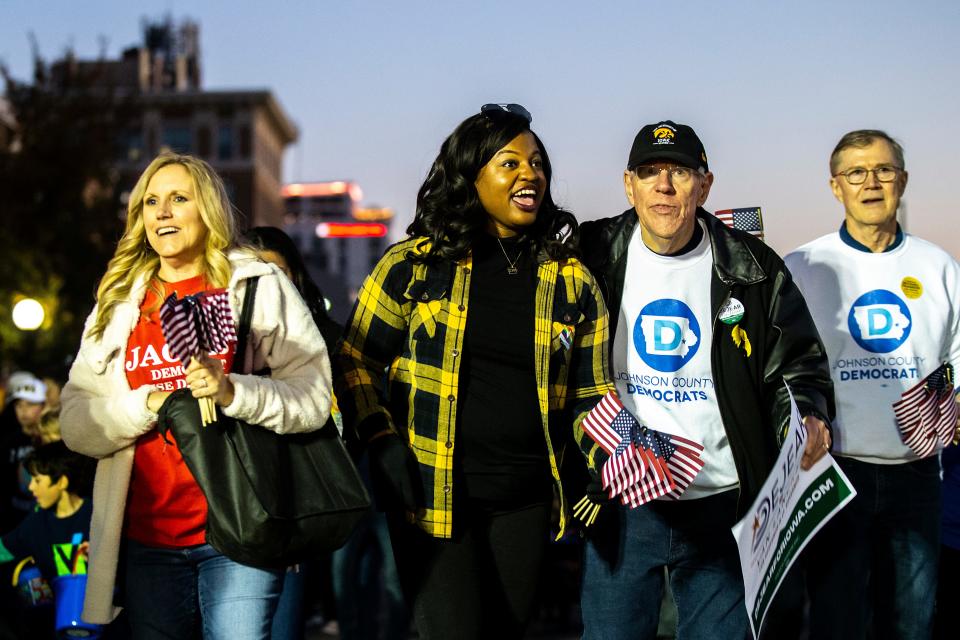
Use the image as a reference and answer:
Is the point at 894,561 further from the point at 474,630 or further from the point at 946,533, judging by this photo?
the point at 474,630

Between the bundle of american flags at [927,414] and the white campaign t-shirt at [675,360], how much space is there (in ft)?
3.39

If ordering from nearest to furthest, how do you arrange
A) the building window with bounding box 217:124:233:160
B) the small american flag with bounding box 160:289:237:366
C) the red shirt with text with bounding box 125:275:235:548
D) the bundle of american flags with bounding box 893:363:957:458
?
the small american flag with bounding box 160:289:237:366 → the red shirt with text with bounding box 125:275:235:548 → the bundle of american flags with bounding box 893:363:957:458 → the building window with bounding box 217:124:233:160

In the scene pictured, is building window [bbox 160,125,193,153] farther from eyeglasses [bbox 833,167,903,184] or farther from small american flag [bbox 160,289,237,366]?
small american flag [bbox 160,289,237,366]

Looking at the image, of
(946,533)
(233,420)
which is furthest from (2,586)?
(946,533)

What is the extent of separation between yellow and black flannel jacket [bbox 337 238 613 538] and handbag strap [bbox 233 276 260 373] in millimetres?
374

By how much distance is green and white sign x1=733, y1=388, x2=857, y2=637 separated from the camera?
3.90 meters

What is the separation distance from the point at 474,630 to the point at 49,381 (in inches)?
295

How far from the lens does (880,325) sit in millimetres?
5395

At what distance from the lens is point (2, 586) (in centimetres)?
689

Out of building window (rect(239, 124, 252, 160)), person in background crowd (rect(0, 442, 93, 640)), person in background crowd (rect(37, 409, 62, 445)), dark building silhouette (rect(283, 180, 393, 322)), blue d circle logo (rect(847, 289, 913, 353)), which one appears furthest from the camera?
building window (rect(239, 124, 252, 160))

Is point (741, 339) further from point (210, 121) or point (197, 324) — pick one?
point (210, 121)

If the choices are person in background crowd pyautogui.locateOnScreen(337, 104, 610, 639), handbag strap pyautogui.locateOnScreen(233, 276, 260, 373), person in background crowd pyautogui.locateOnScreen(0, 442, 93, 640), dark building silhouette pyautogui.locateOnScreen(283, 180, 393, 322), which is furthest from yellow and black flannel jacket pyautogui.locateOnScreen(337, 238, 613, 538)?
dark building silhouette pyautogui.locateOnScreen(283, 180, 393, 322)

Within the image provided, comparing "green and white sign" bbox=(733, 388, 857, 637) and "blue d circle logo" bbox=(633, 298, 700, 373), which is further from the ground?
"blue d circle logo" bbox=(633, 298, 700, 373)

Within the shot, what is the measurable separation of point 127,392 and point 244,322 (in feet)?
1.44
